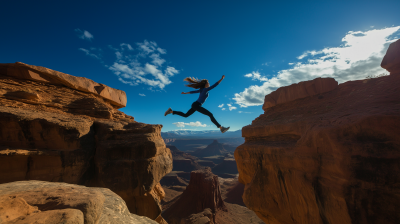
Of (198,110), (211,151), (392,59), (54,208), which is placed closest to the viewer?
(54,208)

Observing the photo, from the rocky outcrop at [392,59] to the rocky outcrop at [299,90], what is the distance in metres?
1.67

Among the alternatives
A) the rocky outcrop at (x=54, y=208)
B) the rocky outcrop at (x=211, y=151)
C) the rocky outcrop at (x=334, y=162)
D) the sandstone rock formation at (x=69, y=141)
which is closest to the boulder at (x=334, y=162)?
the rocky outcrop at (x=334, y=162)

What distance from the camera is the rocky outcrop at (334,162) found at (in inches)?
127

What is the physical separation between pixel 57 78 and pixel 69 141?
378 centimetres

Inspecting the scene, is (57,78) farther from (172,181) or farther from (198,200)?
(172,181)

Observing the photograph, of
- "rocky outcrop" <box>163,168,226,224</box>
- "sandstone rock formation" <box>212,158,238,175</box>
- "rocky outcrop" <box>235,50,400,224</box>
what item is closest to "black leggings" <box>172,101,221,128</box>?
"rocky outcrop" <box>235,50,400,224</box>

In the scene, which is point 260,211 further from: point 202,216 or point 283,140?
point 202,216

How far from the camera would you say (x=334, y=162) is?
12.7ft

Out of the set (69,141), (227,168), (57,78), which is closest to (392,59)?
(69,141)

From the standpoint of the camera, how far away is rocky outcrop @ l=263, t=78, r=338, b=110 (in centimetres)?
720

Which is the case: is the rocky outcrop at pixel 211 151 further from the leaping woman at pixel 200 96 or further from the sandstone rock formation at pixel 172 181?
the leaping woman at pixel 200 96

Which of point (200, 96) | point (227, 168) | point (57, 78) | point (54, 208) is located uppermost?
point (57, 78)

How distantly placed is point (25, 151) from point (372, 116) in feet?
32.4

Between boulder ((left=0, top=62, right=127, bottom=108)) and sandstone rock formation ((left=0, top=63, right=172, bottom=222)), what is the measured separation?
32 mm
